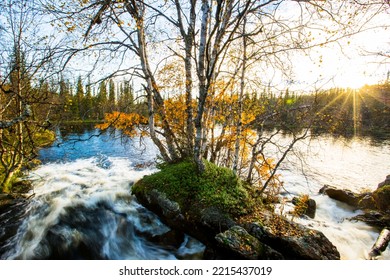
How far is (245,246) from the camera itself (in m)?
4.47

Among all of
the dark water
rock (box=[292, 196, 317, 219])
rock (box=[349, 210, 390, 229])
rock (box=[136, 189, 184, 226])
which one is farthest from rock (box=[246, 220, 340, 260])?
rock (box=[349, 210, 390, 229])

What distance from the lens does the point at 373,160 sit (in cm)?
1781

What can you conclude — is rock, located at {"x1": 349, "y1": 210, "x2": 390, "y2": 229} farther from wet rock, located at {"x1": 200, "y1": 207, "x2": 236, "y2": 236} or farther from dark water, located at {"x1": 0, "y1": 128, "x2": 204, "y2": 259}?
dark water, located at {"x1": 0, "y1": 128, "x2": 204, "y2": 259}

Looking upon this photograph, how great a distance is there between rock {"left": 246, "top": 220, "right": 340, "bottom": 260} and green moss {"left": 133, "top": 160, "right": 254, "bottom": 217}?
0.79 m

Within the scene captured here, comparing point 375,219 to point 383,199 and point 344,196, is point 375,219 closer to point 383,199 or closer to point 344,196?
point 383,199

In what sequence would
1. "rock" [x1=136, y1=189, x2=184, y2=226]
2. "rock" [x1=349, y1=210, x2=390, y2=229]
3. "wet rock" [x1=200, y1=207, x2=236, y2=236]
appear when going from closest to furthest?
"wet rock" [x1=200, y1=207, x2=236, y2=236]
"rock" [x1=136, y1=189, x2=184, y2=226]
"rock" [x1=349, y1=210, x2=390, y2=229]

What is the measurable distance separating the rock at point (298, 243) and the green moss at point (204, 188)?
2.58 ft

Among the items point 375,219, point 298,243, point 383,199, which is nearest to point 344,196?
point 383,199

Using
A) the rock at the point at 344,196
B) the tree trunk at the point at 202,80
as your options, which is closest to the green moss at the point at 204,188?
the tree trunk at the point at 202,80

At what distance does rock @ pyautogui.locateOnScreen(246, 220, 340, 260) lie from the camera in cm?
448

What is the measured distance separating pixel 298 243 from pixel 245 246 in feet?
3.87

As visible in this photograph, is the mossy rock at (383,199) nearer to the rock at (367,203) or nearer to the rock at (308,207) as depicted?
the rock at (367,203)

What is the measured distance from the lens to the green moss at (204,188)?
18.9ft
